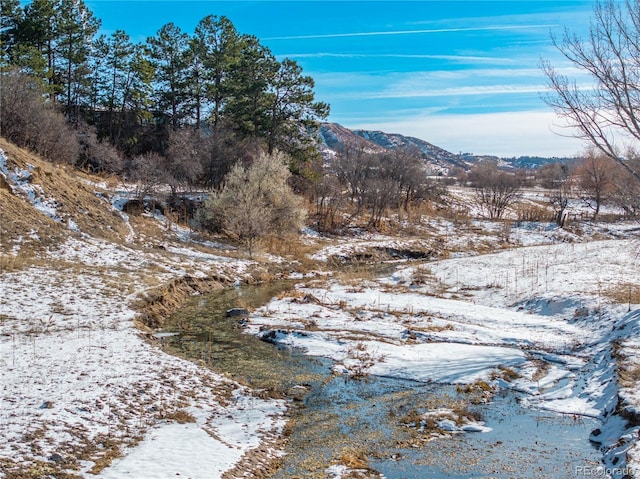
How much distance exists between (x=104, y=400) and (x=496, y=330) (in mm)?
12424

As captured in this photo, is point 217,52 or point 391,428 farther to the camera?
point 217,52

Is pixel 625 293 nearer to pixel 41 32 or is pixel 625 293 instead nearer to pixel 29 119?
pixel 29 119

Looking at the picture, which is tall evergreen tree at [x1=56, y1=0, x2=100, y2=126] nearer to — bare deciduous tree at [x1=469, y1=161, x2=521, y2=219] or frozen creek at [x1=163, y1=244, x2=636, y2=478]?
frozen creek at [x1=163, y1=244, x2=636, y2=478]

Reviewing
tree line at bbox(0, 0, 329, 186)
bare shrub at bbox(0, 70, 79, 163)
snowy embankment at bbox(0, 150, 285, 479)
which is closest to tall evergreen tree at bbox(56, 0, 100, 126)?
tree line at bbox(0, 0, 329, 186)

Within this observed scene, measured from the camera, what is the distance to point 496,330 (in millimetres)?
17156

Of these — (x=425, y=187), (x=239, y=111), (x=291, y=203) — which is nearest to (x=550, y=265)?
(x=291, y=203)

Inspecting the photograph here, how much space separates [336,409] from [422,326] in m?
7.67

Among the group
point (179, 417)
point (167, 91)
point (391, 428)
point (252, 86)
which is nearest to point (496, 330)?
point (391, 428)

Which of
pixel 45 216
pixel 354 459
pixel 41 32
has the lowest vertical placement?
pixel 354 459

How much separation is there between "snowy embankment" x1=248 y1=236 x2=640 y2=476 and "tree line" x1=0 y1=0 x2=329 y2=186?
24.7 m

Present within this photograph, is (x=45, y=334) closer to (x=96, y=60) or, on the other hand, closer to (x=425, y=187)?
(x=96, y=60)

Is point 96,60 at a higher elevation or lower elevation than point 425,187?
higher

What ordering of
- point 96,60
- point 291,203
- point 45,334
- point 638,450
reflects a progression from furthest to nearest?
point 96,60, point 291,203, point 45,334, point 638,450

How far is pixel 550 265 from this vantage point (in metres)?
28.0
